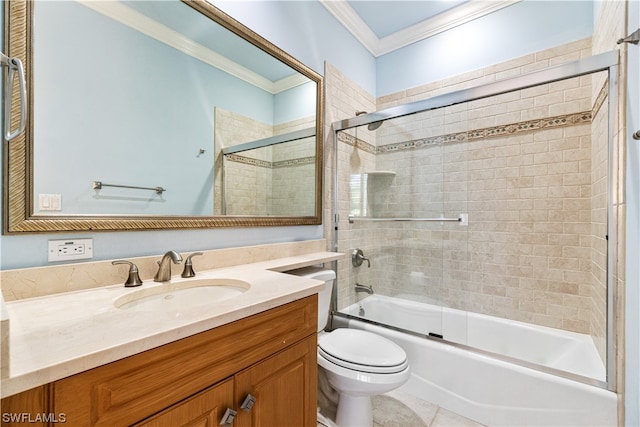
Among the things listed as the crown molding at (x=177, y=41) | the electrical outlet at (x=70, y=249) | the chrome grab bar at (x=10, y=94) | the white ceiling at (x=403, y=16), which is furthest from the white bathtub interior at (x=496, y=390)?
the white ceiling at (x=403, y=16)

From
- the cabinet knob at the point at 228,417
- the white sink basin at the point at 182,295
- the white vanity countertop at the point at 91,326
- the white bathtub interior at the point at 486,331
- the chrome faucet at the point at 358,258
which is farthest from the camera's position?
the chrome faucet at the point at 358,258

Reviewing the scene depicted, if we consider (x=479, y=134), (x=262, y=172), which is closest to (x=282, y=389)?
(x=262, y=172)

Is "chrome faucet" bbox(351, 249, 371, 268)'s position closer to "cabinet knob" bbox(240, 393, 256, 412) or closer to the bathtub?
the bathtub

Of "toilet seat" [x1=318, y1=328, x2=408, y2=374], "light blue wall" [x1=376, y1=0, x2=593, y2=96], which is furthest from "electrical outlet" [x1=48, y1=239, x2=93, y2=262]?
"light blue wall" [x1=376, y1=0, x2=593, y2=96]

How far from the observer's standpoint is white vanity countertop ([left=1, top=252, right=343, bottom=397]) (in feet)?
1.64

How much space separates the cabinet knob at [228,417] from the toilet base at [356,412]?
0.86 meters

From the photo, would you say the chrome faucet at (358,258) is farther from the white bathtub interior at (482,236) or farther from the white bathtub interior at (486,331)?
the white bathtub interior at (486,331)

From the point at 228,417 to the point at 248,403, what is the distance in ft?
0.23

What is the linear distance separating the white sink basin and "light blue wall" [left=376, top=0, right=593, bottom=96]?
244cm

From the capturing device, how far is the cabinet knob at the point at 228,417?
2.49ft

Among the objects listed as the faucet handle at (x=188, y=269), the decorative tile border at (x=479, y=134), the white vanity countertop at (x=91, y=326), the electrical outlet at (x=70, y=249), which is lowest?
the white vanity countertop at (x=91, y=326)

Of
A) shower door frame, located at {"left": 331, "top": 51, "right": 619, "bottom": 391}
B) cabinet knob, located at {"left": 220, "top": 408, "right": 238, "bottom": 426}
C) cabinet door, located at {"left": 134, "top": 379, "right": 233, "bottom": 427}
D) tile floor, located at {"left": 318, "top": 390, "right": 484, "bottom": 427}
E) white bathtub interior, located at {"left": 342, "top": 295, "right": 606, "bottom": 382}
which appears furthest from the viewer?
white bathtub interior, located at {"left": 342, "top": 295, "right": 606, "bottom": 382}

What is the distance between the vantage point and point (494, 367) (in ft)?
5.02

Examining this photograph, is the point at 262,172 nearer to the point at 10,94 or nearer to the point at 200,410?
the point at 10,94
